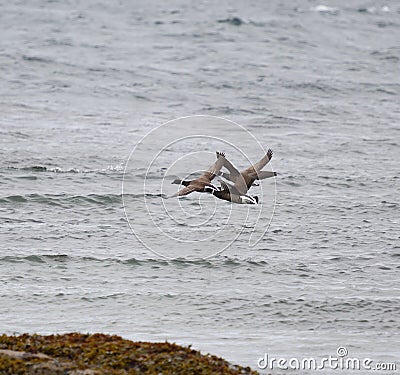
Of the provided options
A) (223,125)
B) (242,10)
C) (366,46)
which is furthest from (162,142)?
(242,10)

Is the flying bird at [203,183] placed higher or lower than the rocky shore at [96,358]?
higher

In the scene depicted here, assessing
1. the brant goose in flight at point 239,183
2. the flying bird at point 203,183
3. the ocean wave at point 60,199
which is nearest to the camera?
the flying bird at point 203,183

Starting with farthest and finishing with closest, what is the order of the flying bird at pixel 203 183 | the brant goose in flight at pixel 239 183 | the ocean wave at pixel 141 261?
1. the ocean wave at pixel 141 261
2. the brant goose in flight at pixel 239 183
3. the flying bird at pixel 203 183

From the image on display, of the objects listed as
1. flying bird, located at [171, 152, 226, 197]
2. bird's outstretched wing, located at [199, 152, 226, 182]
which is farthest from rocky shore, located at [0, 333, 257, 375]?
bird's outstretched wing, located at [199, 152, 226, 182]

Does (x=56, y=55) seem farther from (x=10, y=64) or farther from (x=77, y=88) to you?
(x=77, y=88)

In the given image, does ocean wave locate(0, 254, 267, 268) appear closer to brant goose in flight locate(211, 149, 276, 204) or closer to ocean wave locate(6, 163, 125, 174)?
brant goose in flight locate(211, 149, 276, 204)

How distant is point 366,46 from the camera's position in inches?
1342

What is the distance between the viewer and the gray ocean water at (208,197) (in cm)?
1078

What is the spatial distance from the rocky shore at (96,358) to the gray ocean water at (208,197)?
5.55ft

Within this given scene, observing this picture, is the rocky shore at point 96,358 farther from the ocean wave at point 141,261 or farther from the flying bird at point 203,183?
the ocean wave at point 141,261

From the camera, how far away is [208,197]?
55.2 ft

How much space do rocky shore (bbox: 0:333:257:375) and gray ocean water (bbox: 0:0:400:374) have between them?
5.55 ft

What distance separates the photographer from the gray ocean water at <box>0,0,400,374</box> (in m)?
10.8

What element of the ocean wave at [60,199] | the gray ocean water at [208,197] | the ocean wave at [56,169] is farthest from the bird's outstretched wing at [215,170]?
the ocean wave at [56,169]
